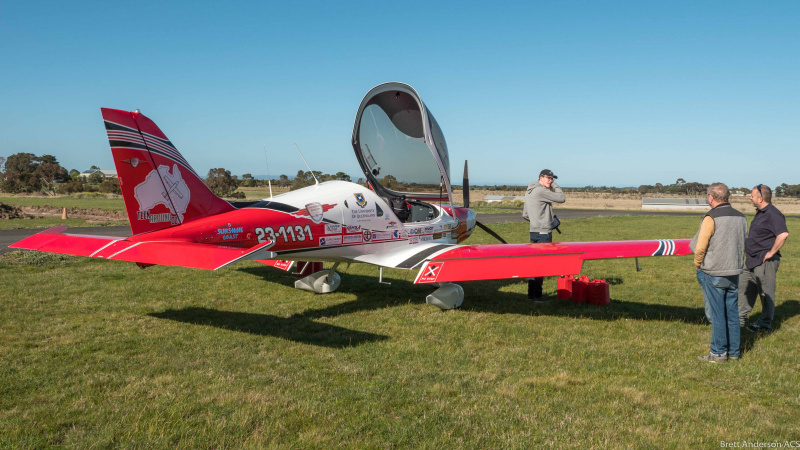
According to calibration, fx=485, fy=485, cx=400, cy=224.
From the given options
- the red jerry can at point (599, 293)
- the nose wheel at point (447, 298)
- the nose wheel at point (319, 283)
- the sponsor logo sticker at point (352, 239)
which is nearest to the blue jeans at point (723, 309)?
the red jerry can at point (599, 293)

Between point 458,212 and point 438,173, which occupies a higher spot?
point 438,173

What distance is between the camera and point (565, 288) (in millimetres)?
8539

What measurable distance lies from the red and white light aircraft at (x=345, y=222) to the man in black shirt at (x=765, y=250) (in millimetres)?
1132

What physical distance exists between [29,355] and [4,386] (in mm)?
944

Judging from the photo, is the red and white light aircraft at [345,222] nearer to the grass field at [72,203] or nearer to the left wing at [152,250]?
the left wing at [152,250]

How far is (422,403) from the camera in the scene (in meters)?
4.23

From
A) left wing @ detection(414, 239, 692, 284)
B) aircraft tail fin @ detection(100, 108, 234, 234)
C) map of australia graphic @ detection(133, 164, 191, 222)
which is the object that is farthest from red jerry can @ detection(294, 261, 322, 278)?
map of australia graphic @ detection(133, 164, 191, 222)

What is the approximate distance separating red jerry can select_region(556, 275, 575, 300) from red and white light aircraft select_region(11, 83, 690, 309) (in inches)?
44.8

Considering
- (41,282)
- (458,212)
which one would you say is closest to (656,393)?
(458,212)

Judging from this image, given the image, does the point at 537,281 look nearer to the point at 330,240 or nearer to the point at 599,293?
the point at 599,293

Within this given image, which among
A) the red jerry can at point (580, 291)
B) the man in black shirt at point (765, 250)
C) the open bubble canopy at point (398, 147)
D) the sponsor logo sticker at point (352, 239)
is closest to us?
the man in black shirt at point (765, 250)

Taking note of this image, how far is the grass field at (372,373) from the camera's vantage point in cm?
371

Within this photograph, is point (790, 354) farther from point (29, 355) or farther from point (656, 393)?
point (29, 355)

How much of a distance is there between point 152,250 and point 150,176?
1.05 metres
